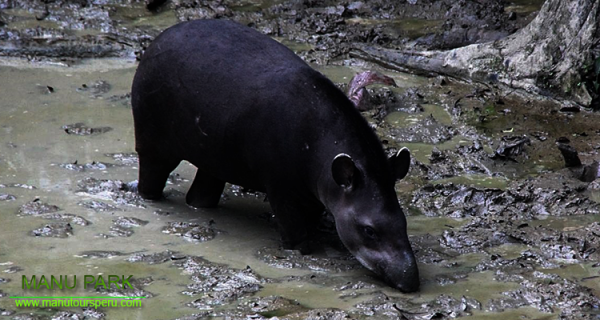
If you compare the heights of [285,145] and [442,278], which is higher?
[285,145]

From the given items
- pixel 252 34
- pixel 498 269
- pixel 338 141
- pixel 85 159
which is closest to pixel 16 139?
pixel 85 159

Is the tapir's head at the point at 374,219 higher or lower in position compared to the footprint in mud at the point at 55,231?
higher

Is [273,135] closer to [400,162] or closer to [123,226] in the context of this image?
[400,162]

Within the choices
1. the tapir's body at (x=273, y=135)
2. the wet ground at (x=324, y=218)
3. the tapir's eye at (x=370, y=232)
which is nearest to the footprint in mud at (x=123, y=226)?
the wet ground at (x=324, y=218)

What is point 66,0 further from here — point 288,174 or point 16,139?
point 288,174

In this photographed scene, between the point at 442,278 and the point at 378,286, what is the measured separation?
39 cm

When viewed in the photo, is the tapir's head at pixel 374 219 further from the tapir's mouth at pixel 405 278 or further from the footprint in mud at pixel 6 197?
the footprint in mud at pixel 6 197

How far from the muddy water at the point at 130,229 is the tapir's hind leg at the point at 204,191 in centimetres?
9

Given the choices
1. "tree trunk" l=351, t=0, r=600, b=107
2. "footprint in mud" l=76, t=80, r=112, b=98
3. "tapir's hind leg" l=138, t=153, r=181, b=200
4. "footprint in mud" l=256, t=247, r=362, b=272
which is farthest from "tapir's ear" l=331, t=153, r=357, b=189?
"footprint in mud" l=76, t=80, r=112, b=98

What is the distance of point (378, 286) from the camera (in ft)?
18.0

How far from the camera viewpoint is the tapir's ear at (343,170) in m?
5.50

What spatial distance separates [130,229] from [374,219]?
1.78 meters

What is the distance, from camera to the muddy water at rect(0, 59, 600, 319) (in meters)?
5.23

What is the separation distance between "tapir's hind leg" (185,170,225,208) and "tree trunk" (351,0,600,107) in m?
3.69
